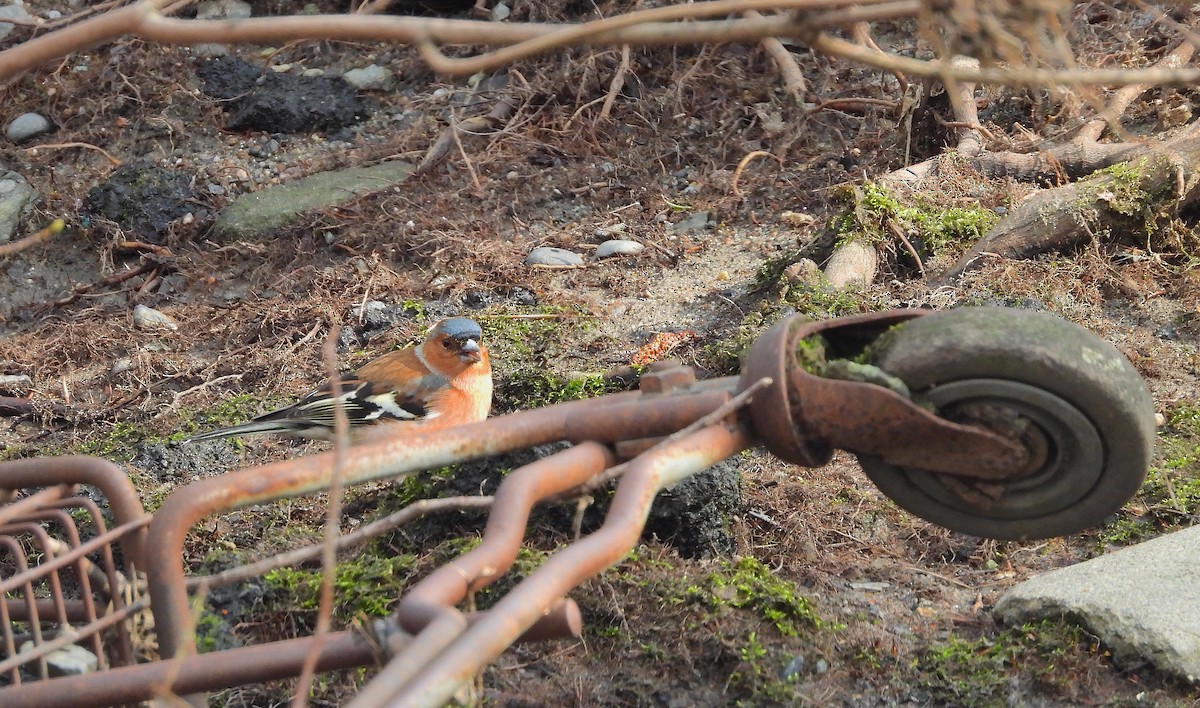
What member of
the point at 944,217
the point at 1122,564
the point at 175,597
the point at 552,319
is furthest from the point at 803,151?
the point at 175,597

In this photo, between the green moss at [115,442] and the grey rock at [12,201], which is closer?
the green moss at [115,442]

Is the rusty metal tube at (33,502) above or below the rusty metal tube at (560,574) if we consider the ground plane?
below

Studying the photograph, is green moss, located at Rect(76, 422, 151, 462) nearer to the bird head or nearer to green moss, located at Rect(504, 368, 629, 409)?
the bird head

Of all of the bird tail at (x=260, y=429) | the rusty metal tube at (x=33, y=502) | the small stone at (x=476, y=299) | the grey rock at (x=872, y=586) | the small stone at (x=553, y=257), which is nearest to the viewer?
the rusty metal tube at (x=33, y=502)

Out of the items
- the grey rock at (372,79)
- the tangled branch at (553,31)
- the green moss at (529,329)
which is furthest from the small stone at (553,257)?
the tangled branch at (553,31)

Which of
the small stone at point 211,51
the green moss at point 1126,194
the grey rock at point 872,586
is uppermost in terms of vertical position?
the green moss at point 1126,194

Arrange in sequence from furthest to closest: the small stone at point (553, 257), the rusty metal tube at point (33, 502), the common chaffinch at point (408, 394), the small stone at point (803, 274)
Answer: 1. the small stone at point (553, 257)
2. the small stone at point (803, 274)
3. the common chaffinch at point (408, 394)
4. the rusty metal tube at point (33, 502)

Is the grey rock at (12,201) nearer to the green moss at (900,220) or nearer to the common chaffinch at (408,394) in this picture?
the common chaffinch at (408,394)

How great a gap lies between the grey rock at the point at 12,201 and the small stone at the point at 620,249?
160 inches

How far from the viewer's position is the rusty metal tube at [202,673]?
6.48ft

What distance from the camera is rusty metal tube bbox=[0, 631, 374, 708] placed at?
1975 millimetres

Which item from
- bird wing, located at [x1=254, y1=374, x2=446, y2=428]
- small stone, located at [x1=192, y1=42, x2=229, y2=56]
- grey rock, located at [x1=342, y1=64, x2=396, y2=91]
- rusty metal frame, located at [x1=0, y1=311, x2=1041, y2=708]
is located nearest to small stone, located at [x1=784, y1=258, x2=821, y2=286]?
bird wing, located at [x1=254, y1=374, x2=446, y2=428]

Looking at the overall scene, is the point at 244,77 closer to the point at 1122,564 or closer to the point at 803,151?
the point at 803,151

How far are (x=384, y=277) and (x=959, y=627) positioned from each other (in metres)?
4.06
